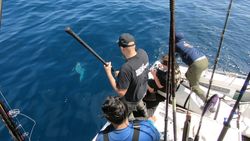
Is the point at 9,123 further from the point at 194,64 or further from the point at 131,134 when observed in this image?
the point at 194,64

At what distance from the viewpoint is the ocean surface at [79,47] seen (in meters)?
7.07

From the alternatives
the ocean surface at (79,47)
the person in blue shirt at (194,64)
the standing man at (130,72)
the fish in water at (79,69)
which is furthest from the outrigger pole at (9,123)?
the fish in water at (79,69)

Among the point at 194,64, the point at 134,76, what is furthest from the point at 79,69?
the point at 134,76

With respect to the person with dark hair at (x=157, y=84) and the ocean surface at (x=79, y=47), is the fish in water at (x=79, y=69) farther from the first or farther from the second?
the person with dark hair at (x=157, y=84)

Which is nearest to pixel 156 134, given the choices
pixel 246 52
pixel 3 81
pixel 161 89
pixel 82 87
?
pixel 161 89

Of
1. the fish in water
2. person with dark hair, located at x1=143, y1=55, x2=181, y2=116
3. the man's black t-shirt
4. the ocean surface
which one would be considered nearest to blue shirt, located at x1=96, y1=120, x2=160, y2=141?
the man's black t-shirt

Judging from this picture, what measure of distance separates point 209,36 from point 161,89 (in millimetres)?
6060

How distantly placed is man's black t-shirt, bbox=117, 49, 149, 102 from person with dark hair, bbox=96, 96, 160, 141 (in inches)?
47.0

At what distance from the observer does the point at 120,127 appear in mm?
3139

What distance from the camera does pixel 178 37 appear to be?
253 inches

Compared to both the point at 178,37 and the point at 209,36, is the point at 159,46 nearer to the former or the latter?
the point at 209,36

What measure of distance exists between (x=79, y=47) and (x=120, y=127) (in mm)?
7253

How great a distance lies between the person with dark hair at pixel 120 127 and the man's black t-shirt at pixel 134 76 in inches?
47.0

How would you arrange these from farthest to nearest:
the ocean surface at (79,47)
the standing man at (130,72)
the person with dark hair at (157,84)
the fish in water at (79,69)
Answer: the fish in water at (79,69), the ocean surface at (79,47), the person with dark hair at (157,84), the standing man at (130,72)
